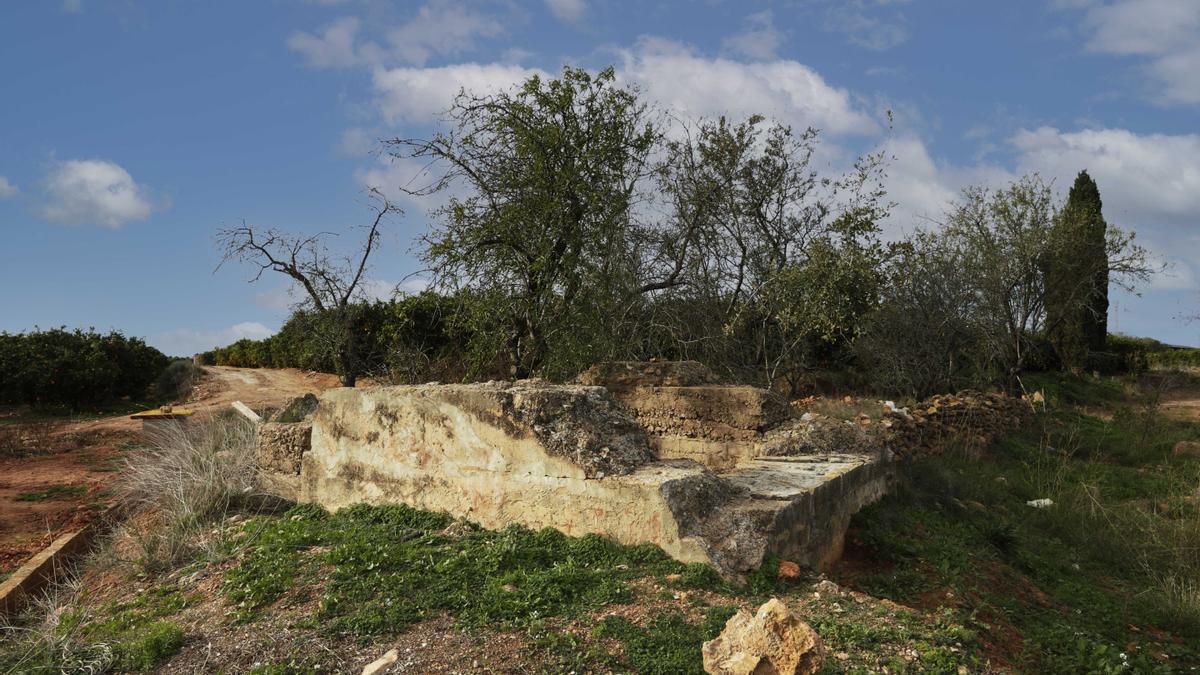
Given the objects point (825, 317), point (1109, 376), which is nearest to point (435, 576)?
point (825, 317)

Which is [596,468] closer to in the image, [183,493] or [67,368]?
[183,493]

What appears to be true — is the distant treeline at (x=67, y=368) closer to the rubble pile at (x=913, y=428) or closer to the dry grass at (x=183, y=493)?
the dry grass at (x=183, y=493)

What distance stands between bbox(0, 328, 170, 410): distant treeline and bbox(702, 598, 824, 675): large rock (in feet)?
62.3

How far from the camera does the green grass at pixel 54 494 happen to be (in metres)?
10.3

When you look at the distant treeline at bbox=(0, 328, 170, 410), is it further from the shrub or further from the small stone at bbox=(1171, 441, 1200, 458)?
the small stone at bbox=(1171, 441, 1200, 458)

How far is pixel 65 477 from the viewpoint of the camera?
11500 millimetres

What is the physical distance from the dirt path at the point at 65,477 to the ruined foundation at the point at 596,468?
10.1ft

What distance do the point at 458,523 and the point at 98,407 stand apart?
1642 centimetres

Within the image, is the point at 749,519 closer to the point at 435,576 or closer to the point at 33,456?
the point at 435,576

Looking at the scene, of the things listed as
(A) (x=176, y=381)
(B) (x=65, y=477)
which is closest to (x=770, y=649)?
(B) (x=65, y=477)

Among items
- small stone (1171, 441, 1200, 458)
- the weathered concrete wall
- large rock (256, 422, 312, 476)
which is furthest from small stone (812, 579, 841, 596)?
small stone (1171, 441, 1200, 458)

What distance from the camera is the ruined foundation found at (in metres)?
5.30

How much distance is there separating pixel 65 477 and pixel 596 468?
9.80 m

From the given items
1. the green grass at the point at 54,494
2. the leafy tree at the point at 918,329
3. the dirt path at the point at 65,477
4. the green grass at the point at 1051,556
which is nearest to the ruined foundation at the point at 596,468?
the green grass at the point at 1051,556
